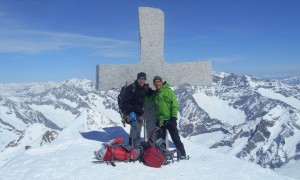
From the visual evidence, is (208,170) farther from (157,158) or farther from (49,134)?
(49,134)

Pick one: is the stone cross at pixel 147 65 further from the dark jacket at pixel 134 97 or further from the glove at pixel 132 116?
the glove at pixel 132 116

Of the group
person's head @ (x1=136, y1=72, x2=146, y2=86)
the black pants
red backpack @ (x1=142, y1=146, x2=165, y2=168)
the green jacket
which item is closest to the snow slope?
red backpack @ (x1=142, y1=146, x2=165, y2=168)

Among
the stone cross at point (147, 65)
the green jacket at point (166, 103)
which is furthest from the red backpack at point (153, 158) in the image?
the stone cross at point (147, 65)

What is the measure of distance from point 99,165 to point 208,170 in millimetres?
2977

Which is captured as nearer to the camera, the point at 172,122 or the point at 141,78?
the point at 172,122

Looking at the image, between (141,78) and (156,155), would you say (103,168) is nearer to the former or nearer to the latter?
(156,155)

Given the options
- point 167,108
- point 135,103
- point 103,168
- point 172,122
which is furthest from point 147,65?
point 103,168

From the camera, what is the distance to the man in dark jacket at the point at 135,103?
1230 centimetres

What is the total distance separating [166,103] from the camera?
38.9 ft

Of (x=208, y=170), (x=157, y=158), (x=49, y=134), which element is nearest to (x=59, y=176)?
(x=157, y=158)

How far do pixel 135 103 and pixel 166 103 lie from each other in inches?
44.9

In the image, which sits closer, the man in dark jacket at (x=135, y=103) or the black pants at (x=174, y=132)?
the black pants at (x=174, y=132)

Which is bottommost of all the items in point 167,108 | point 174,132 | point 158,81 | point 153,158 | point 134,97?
point 153,158

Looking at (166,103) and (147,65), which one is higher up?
(147,65)
